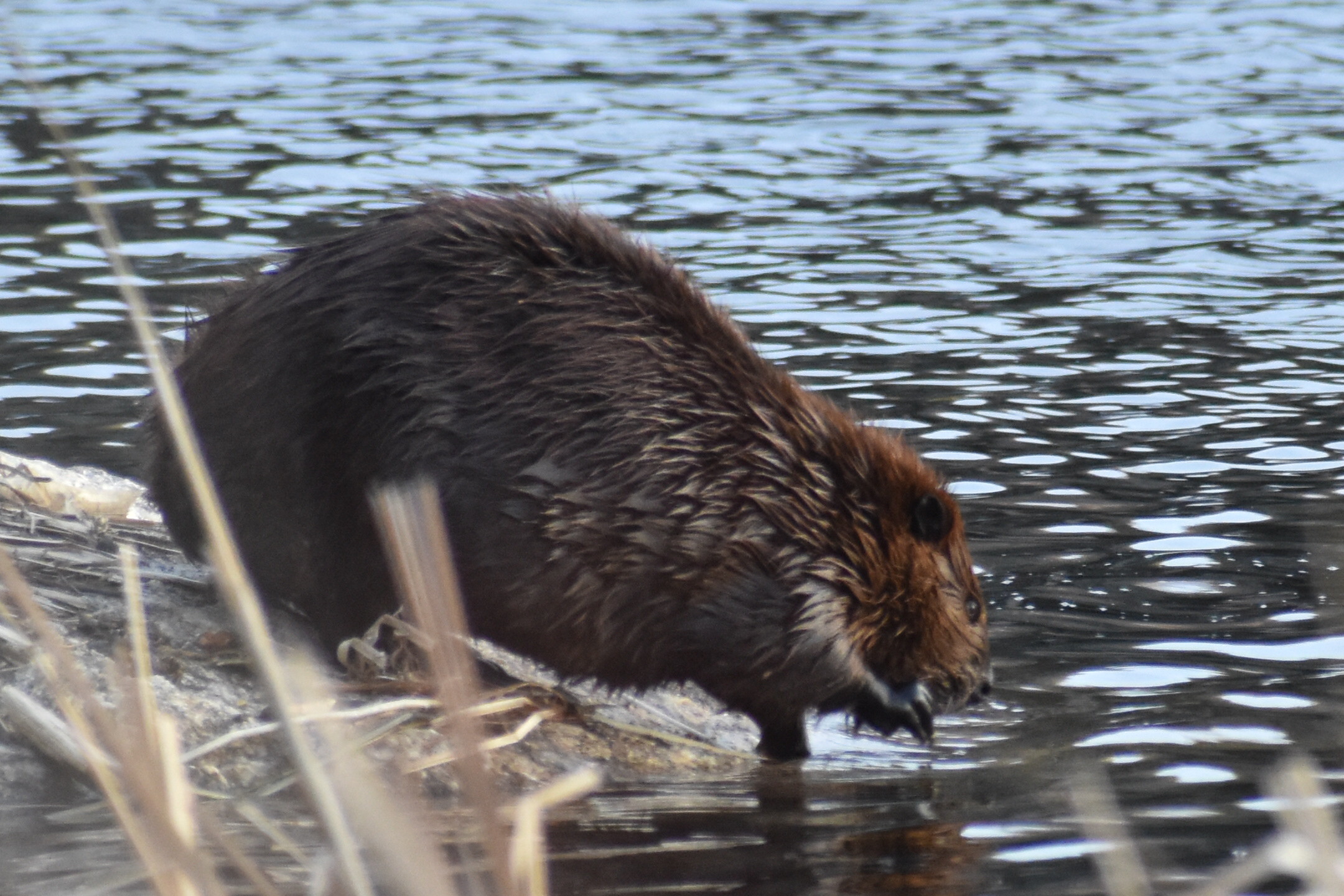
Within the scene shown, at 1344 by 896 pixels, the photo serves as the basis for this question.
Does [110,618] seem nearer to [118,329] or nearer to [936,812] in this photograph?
[936,812]

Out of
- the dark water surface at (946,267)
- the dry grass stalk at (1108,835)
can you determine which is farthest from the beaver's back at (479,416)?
the dry grass stalk at (1108,835)

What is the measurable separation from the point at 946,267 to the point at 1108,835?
5877mm

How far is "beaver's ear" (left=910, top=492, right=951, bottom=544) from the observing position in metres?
3.85

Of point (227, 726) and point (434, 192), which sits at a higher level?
point (434, 192)

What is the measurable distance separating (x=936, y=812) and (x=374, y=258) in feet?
5.12

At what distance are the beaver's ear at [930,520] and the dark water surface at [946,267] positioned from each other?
0.43 meters

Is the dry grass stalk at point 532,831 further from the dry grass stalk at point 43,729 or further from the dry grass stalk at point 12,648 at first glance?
the dry grass stalk at point 12,648

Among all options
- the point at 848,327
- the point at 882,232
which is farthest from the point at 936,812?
the point at 882,232

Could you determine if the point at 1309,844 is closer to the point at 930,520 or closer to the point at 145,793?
the point at 145,793

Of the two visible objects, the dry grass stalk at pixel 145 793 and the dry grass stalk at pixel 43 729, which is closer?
the dry grass stalk at pixel 145 793

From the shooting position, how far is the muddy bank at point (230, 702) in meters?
3.45

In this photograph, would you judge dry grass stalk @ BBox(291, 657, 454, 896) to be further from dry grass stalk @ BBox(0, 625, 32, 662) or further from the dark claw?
the dark claw

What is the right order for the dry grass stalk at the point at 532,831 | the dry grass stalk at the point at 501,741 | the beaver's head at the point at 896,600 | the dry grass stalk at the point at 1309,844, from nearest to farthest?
the dry grass stalk at the point at 1309,844 → the dry grass stalk at the point at 532,831 → the dry grass stalk at the point at 501,741 → the beaver's head at the point at 896,600

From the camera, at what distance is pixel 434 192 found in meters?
4.16
